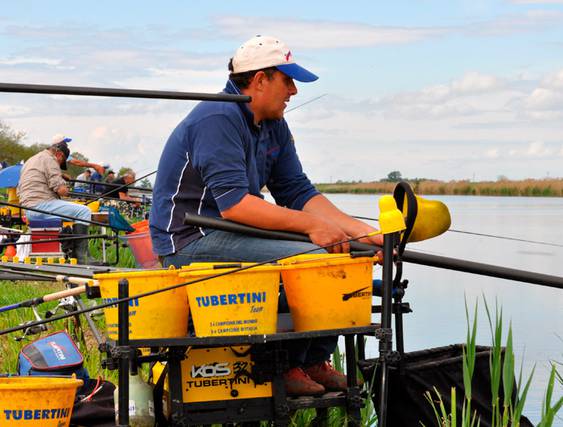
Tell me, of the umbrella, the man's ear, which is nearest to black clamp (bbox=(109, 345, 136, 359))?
the man's ear

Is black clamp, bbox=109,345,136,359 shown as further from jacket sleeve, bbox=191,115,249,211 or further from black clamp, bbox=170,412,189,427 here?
jacket sleeve, bbox=191,115,249,211

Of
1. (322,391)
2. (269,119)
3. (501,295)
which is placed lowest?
(501,295)

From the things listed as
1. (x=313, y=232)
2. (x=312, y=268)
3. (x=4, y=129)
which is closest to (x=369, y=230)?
(x=313, y=232)

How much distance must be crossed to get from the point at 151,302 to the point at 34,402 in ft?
1.78

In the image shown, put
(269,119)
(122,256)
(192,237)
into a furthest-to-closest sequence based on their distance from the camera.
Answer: (122,256) → (269,119) → (192,237)

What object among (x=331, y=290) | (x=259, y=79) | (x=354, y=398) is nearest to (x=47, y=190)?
(x=259, y=79)

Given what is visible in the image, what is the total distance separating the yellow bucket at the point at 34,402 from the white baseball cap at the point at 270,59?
1.44 metres

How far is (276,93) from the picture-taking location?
169 inches

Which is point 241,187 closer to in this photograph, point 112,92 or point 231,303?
point 231,303

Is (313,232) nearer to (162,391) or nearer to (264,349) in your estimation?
(264,349)

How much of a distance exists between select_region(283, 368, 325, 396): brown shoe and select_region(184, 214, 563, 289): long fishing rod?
498 mm

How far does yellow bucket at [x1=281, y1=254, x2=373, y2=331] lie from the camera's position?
3.65 meters

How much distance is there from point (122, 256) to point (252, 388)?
1067 centimetres

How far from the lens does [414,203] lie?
379 cm
